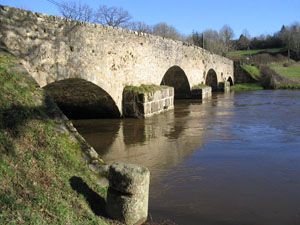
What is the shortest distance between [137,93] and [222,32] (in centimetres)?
9743

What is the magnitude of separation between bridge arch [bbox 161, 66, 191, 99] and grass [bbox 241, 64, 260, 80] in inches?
833

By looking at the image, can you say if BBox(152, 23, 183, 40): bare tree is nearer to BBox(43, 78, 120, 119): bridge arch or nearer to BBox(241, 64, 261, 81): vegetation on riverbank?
BBox(241, 64, 261, 81): vegetation on riverbank

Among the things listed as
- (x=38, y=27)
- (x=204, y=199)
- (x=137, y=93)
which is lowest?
(x=204, y=199)

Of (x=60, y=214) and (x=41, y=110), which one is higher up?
(x=41, y=110)

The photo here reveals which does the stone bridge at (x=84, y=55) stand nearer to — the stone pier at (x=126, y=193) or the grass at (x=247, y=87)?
the stone pier at (x=126, y=193)

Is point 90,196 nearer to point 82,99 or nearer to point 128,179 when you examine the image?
point 128,179

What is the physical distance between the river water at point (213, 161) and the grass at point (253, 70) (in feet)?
99.4

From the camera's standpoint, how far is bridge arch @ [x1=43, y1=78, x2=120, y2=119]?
15398mm

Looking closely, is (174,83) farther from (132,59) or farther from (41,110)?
(41,110)

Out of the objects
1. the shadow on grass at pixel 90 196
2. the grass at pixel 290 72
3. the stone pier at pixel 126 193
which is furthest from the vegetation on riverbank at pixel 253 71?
the stone pier at pixel 126 193

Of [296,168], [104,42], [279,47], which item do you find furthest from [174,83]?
[279,47]

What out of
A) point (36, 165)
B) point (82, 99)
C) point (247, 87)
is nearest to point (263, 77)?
point (247, 87)

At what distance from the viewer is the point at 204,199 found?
782 centimetres

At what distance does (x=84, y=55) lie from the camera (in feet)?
46.7
